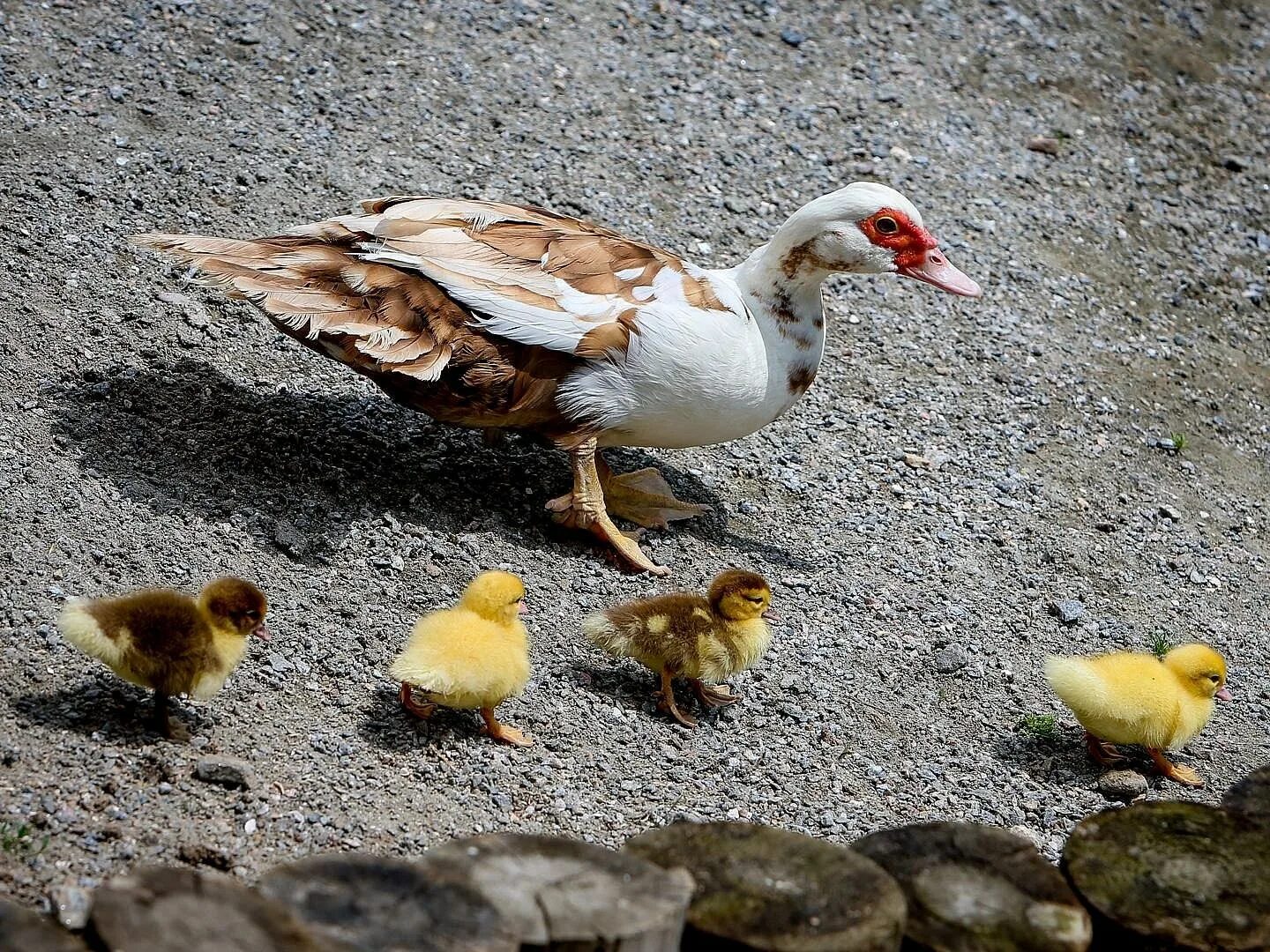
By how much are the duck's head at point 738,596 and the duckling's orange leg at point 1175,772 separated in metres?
1.52

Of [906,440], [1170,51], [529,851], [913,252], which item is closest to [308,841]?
[529,851]

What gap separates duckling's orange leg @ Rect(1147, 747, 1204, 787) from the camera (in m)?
5.11

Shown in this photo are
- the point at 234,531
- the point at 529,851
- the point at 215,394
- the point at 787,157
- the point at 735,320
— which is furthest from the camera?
the point at 787,157

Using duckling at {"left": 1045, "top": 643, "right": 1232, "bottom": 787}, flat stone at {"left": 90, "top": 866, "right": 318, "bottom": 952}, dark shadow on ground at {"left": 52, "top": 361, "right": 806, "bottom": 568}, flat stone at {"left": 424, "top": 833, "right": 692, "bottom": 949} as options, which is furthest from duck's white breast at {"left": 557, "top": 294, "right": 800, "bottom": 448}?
flat stone at {"left": 90, "top": 866, "right": 318, "bottom": 952}

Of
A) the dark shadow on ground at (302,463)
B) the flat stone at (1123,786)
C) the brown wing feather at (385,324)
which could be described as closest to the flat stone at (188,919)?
the dark shadow on ground at (302,463)

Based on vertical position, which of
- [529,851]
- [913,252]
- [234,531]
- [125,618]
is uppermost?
[913,252]

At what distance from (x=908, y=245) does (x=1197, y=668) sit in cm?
207

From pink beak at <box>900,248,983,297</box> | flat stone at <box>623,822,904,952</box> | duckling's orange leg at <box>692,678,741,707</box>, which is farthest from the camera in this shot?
pink beak at <box>900,248,983,297</box>

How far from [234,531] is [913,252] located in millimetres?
2984

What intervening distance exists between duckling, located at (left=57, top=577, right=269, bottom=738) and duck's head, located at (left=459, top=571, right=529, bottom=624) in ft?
2.28

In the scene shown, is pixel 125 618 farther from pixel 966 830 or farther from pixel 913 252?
pixel 913 252

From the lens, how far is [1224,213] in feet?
30.4

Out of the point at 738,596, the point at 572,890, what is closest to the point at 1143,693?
the point at 738,596

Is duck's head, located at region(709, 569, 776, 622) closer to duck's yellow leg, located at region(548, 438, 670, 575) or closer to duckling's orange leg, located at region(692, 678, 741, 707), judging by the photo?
duckling's orange leg, located at region(692, 678, 741, 707)
